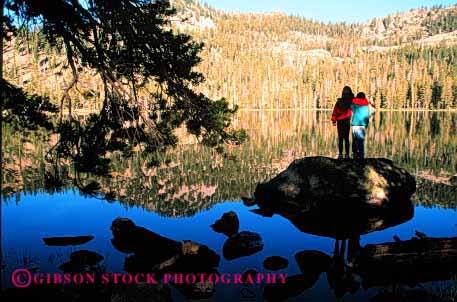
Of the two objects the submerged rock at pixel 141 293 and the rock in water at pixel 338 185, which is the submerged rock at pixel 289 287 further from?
the rock in water at pixel 338 185

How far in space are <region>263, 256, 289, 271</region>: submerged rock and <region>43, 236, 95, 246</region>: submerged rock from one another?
5696mm

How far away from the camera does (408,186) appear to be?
15898 millimetres

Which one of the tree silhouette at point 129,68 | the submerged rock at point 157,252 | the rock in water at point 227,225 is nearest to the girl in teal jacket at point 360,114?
the rock in water at point 227,225

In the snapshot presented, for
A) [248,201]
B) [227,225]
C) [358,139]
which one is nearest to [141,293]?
[227,225]

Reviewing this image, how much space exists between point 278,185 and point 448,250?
25.6 ft

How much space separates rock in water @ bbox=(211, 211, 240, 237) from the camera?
12453 mm

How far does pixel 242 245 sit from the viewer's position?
1052 centimetres

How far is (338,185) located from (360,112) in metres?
2.96

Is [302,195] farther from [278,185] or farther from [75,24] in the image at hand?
[75,24]

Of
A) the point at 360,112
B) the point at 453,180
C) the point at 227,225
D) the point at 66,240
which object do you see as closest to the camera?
the point at 66,240

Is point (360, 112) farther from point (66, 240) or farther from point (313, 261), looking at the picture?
point (66, 240)

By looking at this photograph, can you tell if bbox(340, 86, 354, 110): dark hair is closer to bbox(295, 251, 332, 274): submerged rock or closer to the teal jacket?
the teal jacket

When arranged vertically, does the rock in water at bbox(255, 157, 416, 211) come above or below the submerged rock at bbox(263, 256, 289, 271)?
above

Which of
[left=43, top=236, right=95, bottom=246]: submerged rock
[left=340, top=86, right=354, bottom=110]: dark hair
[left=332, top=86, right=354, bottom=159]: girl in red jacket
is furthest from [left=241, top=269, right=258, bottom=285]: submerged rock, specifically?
[left=340, top=86, right=354, bottom=110]: dark hair
